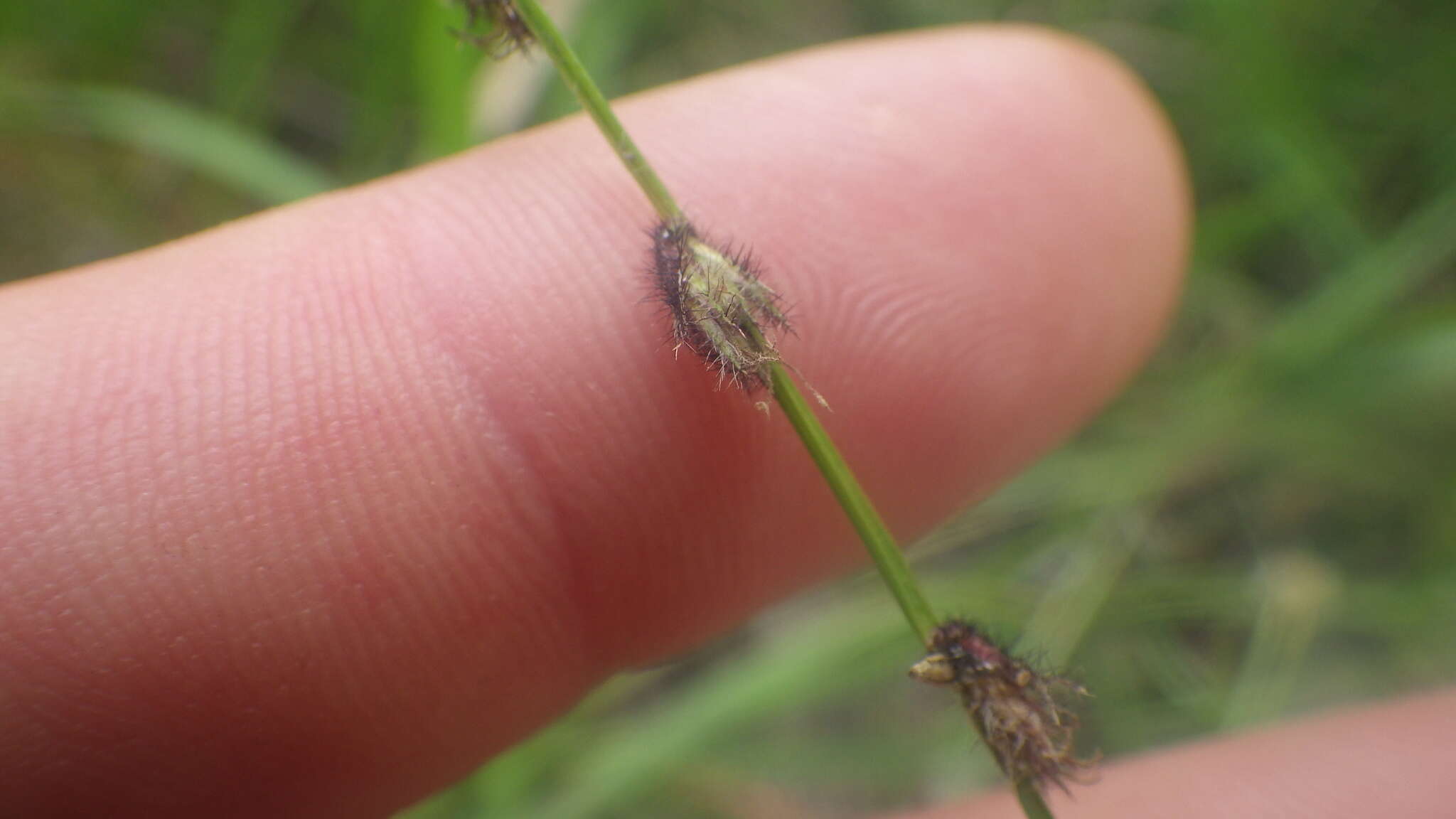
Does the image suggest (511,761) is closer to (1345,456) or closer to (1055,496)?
(1055,496)

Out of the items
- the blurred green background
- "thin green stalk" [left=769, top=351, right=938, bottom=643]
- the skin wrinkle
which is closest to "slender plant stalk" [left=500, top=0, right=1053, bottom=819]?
"thin green stalk" [left=769, top=351, right=938, bottom=643]

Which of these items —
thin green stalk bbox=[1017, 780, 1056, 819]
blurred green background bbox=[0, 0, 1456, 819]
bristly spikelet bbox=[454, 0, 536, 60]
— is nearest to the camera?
thin green stalk bbox=[1017, 780, 1056, 819]

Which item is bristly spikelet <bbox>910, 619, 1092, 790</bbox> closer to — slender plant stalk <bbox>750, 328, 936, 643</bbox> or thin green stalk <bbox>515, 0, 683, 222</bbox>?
slender plant stalk <bbox>750, 328, 936, 643</bbox>

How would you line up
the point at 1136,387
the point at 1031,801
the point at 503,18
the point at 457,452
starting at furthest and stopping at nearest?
the point at 1136,387 < the point at 457,452 < the point at 503,18 < the point at 1031,801

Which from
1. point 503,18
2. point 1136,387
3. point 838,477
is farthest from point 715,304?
point 1136,387

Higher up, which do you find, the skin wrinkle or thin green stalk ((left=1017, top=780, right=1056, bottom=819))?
the skin wrinkle

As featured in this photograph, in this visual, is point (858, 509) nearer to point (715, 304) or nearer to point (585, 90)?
point (715, 304)
